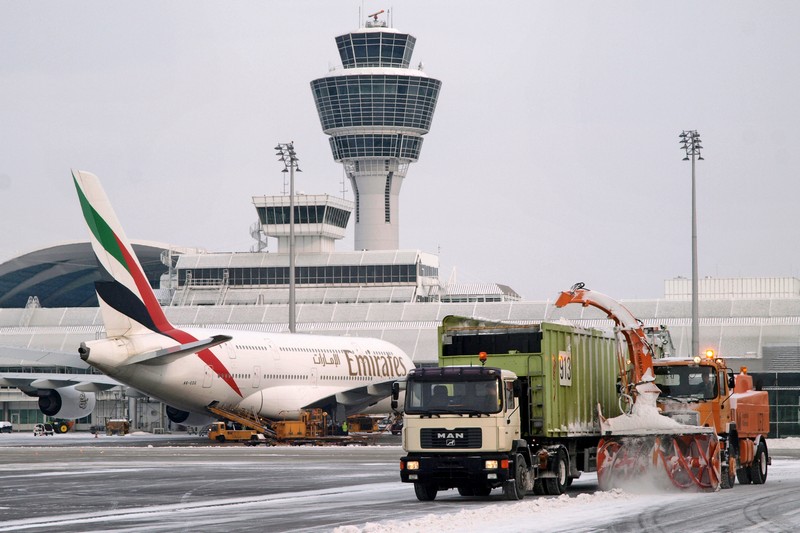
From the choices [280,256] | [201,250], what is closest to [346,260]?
[280,256]

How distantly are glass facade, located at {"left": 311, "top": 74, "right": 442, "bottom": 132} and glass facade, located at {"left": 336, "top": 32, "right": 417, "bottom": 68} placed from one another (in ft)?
12.7

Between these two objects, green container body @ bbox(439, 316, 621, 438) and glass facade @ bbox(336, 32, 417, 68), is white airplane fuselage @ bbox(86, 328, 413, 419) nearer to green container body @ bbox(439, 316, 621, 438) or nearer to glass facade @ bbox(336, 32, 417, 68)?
green container body @ bbox(439, 316, 621, 438)

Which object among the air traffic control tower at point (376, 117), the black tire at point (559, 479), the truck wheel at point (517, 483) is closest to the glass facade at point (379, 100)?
the air traffic control tower at point (376, 117)

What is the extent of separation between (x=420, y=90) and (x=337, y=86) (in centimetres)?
975

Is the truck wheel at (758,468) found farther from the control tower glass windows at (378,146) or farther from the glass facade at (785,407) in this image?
the control tower glass windows at (378,146)

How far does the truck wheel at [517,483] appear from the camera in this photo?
2495cm

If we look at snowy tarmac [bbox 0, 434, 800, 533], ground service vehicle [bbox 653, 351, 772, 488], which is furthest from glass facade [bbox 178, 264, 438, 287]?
ground service vehicle [bbox 653, 351, 772, 488]

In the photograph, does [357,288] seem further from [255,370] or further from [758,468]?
[758,468]

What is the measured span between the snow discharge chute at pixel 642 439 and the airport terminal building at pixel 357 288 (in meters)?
38.9

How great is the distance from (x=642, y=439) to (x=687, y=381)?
215cm

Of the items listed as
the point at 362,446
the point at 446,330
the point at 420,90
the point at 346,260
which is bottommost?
the point at 362,446

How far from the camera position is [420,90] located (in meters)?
145

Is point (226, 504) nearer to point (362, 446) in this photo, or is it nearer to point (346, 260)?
point (362, 446)

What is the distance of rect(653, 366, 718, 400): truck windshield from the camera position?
28.5 meters
